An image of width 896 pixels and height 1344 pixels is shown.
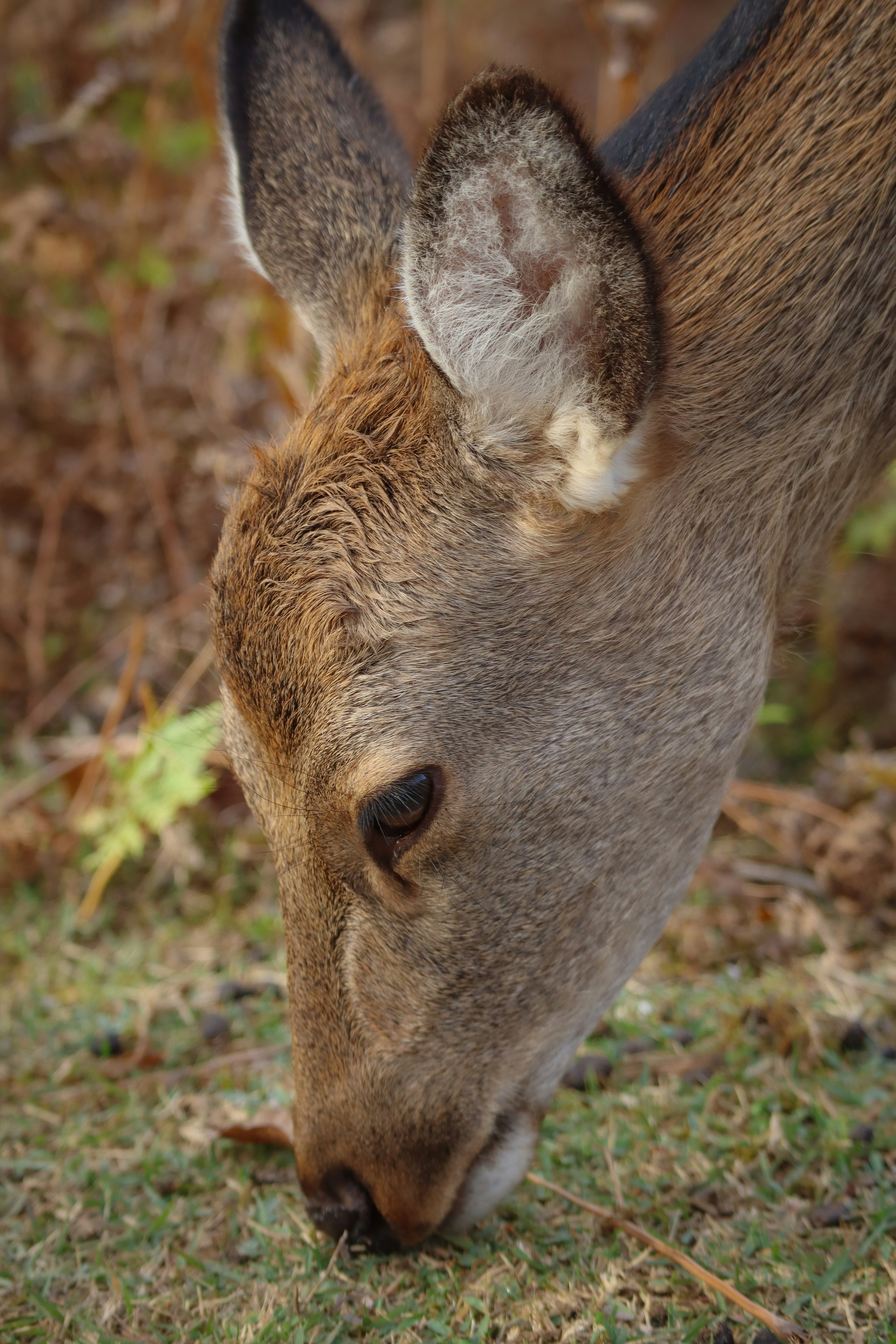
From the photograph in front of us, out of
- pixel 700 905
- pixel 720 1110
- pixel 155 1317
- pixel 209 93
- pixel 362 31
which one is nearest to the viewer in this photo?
pixel 155 1317

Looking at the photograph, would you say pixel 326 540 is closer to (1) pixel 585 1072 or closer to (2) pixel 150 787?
(1) pixel 585 1072

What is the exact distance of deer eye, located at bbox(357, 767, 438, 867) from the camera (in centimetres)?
260

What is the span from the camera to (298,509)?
273 cm

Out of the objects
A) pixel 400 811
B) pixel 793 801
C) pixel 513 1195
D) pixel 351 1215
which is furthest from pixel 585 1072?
pixel 793 801

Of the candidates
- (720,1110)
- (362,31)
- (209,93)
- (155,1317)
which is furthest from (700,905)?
(362,31)

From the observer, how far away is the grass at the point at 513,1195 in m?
2.58

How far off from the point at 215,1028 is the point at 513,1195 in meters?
1.32

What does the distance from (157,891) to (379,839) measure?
8.93ft

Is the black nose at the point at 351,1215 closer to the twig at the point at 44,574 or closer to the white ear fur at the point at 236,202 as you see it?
the white ear fur at the point at 236,202

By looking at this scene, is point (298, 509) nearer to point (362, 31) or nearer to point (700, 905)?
point (700, 905)

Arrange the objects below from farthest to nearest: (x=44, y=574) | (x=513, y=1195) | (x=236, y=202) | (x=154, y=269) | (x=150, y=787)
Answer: (x=154, y=269) → (x=44, y=574) → (x=150, y=787) → (x=236, y=202) → (x=513, y=1195)

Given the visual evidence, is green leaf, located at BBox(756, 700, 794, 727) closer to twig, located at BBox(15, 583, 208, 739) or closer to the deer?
the deer

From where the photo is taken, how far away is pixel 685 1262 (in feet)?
8.63

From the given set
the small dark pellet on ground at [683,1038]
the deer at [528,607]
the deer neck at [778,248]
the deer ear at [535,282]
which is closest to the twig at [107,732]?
the deer at [528,607]
